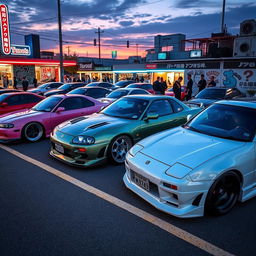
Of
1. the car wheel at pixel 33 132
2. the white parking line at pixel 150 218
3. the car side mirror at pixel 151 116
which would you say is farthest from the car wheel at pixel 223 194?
the car wheel at pixel 33 132

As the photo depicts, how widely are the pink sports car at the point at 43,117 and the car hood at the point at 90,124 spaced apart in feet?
5.74

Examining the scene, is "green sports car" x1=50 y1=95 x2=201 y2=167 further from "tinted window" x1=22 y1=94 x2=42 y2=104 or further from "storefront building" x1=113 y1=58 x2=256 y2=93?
"storefront building" x1=113 y1=58 x2=256 y2=93

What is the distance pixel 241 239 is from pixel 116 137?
9.60 ft

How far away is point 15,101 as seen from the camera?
920cm

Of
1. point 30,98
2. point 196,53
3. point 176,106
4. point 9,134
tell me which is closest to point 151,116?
point 176,106

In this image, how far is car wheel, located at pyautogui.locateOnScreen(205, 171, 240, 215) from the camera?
3.10 m

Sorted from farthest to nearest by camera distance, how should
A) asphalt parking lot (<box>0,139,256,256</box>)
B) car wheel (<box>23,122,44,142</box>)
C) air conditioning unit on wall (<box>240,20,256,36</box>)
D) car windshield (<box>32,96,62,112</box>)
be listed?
1. air conditioning unit on wall (<box>240,20,256,36</box>)
2. car windshield (<box>32,96,62,112</box>)
3. car wheel (<box>23,122,44,142</box>)
4. asphalt parking lot (<box>0,139,256,256</box>)

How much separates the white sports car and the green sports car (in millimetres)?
1121

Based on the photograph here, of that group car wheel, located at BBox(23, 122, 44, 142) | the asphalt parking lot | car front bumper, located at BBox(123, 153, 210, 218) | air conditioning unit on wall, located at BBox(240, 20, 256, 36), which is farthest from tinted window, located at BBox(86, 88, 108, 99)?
air conditioning unit on wall, located at BBox(240, 20, 256, 36)

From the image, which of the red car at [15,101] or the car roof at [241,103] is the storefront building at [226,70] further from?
the car roof at [241,103]

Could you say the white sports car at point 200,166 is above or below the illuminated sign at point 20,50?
below

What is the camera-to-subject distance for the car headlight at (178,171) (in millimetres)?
2969

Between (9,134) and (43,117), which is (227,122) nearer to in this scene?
(43,117)

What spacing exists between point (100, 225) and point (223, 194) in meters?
1.74
